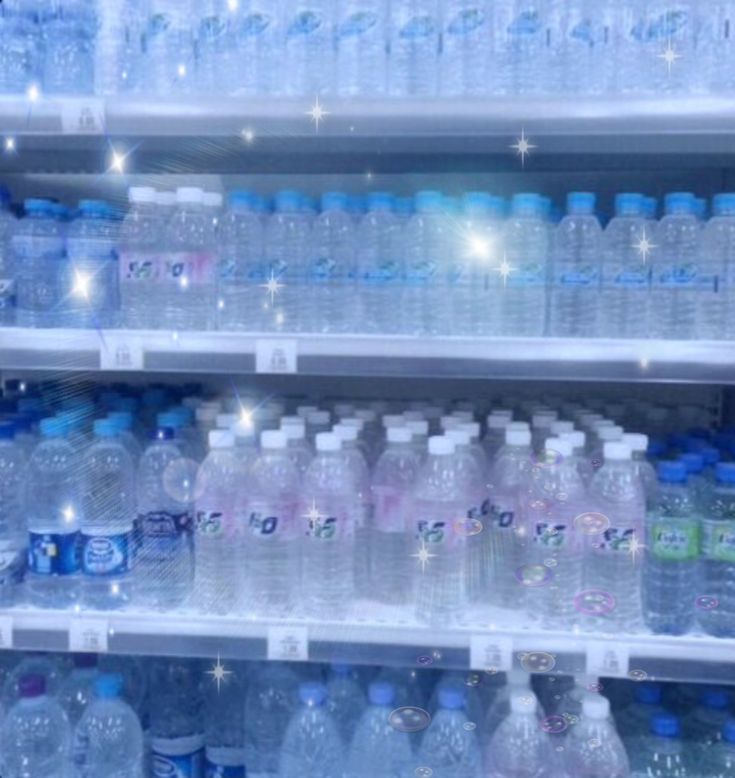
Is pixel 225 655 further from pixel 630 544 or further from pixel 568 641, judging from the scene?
pixel 630 544

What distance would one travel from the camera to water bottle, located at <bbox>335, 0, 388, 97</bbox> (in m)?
1.53

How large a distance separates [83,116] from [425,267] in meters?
0.68

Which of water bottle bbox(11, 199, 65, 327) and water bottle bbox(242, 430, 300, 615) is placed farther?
water bottle bbox(11, 199, 65, 327)

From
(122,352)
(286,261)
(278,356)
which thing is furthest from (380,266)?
(122,352)

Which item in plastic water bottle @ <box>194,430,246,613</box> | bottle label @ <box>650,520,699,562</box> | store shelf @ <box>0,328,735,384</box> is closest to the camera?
store shelf @ <box>0,328,735,384</box>

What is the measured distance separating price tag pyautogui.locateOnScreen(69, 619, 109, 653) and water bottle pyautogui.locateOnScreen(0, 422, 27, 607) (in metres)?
0.23

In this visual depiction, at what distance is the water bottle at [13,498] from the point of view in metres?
1.65

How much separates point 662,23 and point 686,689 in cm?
135

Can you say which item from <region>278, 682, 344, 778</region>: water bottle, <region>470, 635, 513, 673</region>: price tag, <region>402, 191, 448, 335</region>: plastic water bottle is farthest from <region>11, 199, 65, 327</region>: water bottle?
<region>470, 635, 513, 673</region>: price tag

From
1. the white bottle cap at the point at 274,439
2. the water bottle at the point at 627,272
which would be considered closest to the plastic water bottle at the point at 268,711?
the white bottle cap at the point at 274,439

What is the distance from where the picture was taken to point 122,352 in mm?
1457

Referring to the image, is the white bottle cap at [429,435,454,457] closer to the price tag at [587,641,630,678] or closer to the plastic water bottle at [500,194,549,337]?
the plastic water bottle at [500,194,549,337]

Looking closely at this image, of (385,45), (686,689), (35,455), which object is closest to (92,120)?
(385,45)

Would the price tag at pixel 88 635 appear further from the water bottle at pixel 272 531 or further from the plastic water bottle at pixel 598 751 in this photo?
the plastic water bottle at pixel 598 751
